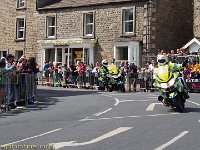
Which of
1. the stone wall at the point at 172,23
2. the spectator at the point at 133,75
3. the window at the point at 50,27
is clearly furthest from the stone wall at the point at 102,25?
the spectator at the point at 133,75

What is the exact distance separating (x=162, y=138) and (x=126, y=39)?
88.7 ft

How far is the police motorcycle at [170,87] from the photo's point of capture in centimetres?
1560

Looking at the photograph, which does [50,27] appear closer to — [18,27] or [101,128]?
[18,27]

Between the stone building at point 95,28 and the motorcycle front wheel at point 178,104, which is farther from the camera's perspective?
the stone building at point 95,28

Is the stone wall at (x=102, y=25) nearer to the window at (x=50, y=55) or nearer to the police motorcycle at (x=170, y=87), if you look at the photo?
the window at (x=50, y=55)

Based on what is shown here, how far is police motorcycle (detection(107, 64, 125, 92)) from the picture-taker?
2814cm

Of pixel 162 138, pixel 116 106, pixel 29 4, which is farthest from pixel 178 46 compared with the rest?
pixel 162 138

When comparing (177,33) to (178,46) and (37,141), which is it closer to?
(178,46)

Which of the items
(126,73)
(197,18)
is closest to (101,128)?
(126,73)

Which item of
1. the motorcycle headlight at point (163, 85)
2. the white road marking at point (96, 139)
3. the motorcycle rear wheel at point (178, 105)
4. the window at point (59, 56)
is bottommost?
the white road marking at point (96, 139)

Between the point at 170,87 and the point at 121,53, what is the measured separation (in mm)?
22332

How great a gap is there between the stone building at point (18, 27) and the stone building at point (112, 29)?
136 cm

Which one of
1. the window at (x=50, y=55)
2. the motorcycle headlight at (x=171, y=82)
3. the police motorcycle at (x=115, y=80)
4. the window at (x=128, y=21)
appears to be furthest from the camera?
the window at (x=50, y=55)

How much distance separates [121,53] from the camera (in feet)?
124
